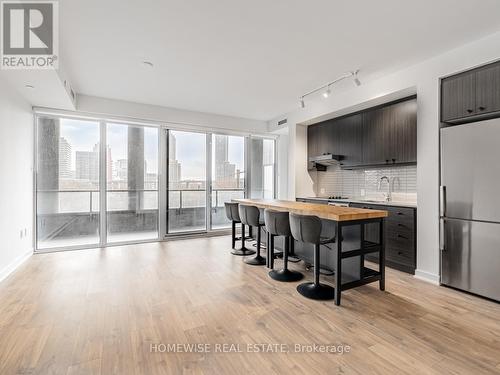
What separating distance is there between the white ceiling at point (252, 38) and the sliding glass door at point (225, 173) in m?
1.97

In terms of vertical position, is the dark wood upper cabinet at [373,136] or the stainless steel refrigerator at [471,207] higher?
the dark wood upper cabinet at [373,136]

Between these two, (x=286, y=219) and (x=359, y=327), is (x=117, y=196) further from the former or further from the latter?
(x=359, y=327)

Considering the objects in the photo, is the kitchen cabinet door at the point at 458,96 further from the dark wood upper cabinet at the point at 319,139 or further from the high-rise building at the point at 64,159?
the high-rise building at the point at 64,159

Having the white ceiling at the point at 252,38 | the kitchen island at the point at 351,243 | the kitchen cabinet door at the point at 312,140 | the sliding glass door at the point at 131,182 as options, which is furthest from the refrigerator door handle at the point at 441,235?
the sliding glass door at the point at 131,182

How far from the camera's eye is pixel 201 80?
400 centimetres

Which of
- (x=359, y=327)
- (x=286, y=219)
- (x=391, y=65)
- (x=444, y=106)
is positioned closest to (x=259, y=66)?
(x=391, y=65)

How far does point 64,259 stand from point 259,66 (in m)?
4.24

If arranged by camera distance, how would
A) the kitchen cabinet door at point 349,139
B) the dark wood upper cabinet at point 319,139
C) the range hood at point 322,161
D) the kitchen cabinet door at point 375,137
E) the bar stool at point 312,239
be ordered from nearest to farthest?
the bar stool at point 312,239, the kitchen cabinet door at point 375,137, the kitchen cabinet door at point 349,139, the range hood at point 322,161, the dark wood upper cabinet at point 319,139

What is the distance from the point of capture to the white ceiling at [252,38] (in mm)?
2322

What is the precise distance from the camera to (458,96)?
2.93 meters

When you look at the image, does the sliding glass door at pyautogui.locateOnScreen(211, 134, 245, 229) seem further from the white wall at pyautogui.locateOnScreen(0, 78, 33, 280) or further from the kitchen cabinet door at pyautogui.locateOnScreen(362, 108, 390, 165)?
the white wall at pyautogui.locateOnScreen(0, 78, 33, 280)

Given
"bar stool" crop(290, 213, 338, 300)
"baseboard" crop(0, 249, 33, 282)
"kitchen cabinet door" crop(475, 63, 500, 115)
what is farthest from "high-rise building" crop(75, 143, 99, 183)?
"kitchen cabinet door" crop(475, 63, 500, 115)

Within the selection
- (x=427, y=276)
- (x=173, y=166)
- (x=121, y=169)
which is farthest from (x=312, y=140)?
(x=121, y=169)

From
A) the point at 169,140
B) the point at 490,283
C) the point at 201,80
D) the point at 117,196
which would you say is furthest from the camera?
the point at 169,140
